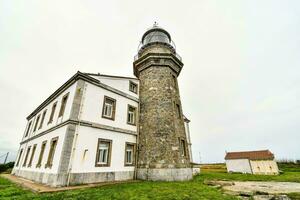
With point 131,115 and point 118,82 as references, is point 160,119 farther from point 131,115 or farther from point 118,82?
point 118,82

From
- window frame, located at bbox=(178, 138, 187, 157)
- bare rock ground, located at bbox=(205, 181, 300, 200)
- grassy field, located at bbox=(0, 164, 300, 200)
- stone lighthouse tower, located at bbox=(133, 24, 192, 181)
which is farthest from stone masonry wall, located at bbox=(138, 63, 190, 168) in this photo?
bare rock ground, located at bbox=(205, 181, 300, 200)

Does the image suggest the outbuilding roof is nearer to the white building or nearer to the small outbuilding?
the small outbuilding

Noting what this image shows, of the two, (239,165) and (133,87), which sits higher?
(133,87)

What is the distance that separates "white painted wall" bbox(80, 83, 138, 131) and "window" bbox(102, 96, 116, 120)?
27 centimetres

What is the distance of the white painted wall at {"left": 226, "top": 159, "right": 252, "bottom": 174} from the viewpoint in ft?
91.6

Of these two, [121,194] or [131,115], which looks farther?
[131,115]

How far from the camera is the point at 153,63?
47.5 ft

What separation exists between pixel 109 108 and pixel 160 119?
14.4 feet

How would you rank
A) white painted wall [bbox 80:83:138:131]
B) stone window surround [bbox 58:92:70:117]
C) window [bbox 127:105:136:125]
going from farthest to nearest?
window [bbox 127:105:136:125] → stone window surround [bbox 58:92:70:117] → white painted wall [bbox 80:83:138:131]

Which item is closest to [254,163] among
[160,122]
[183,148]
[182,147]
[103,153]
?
[183,148]

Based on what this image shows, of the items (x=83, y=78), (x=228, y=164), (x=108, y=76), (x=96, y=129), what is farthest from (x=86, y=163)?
(x=228, y=164)

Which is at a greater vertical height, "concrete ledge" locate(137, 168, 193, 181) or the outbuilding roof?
the outbuilding roof

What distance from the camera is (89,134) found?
9.68m

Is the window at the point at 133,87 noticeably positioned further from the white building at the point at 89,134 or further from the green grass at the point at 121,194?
the green grass at the point at 121,194
